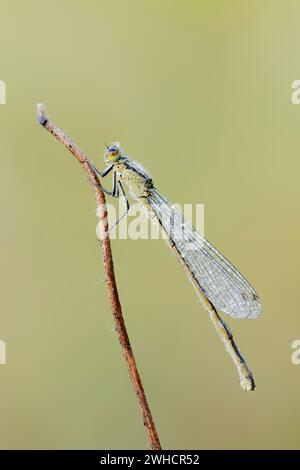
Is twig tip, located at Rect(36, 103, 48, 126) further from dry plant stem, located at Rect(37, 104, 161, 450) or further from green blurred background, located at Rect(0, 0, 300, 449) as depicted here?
green blurred background, located at Rect(0, 0, 300, 449)

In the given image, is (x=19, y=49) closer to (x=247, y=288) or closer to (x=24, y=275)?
(x=24, y=275)

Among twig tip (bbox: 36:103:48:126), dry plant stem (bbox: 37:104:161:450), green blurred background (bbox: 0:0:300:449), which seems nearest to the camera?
dry plant stem (bbox: 37:104:161:450)

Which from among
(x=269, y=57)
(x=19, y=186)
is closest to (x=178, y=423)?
(x=19, y=186)

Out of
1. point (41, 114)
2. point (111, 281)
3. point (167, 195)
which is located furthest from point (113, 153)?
point (167, 195)

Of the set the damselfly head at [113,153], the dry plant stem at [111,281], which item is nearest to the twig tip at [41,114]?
the dry plant stem at [111,281]

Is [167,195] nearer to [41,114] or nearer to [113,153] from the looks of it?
[113,153]

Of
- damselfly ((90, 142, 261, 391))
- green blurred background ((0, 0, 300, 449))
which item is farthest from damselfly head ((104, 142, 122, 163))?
green blurred background ((0, 0, 300, 449))
